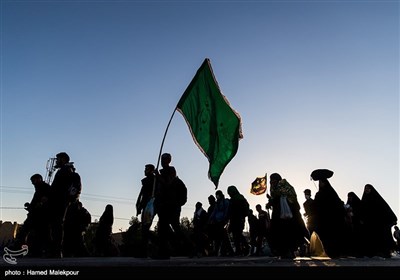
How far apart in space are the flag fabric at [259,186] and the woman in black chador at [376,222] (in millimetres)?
6050

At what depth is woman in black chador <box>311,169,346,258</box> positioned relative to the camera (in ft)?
31.0

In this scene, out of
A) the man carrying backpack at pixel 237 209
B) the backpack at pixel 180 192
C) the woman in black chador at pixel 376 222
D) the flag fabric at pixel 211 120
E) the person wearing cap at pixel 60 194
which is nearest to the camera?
the backpack at pixel 180 192

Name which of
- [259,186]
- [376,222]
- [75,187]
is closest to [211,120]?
[75,187]

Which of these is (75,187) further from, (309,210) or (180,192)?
(309,210)

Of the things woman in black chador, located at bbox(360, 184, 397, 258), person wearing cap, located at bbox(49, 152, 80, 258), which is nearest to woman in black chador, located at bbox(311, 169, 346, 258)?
woman in black chador, located at bbox(360, 184, 397, 258)

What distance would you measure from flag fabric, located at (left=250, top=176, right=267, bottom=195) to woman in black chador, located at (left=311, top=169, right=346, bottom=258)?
24.9ft

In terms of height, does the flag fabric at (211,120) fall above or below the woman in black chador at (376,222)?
above

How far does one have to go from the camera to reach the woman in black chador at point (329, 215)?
945cm

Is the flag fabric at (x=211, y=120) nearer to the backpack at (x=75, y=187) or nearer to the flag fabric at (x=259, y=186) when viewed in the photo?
the backpack at (x=75, y=187)

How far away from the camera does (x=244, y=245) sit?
47.1ft

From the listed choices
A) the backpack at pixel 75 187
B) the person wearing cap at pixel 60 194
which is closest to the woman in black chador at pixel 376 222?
the backpack at pixel 75 187

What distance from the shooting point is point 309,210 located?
10789 millimetres

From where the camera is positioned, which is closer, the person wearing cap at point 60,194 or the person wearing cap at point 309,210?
the person wearing cap at point 60,194

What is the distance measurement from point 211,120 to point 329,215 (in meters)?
3.58
